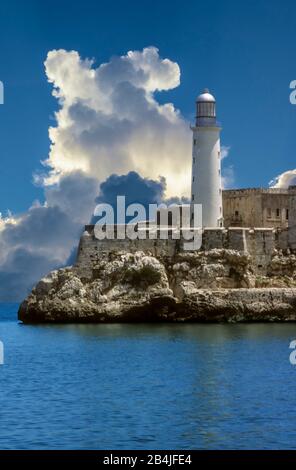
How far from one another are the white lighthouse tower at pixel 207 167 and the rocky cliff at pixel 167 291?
3655 mm

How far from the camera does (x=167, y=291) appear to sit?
53875mm

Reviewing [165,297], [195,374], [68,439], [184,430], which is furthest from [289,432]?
[165,297]

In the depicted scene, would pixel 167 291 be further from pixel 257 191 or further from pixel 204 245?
pixel 257 191

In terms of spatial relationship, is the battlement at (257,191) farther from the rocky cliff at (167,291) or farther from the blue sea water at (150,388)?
the blue sea water at (150,388)

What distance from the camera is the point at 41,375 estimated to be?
37938 millimetres

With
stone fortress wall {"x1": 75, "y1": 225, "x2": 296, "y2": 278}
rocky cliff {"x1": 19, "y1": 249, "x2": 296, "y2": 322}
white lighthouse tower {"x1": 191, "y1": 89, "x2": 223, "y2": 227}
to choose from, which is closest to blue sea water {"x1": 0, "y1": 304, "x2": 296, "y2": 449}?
rocky cliff {"x1": 19, "y1": 249, "x2": 296, "y2": 322}

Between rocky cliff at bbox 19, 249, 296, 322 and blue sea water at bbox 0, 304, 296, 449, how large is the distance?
216cm

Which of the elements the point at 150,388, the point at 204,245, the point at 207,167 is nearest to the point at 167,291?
the point at 204,245

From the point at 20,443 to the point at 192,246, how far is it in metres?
29.0

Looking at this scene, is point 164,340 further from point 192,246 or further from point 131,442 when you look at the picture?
point 131,442

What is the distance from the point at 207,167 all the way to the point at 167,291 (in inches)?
274

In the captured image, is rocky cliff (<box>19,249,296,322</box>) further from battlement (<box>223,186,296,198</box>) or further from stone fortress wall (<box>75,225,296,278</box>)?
battlement (<box>223,186,296,198</box>)

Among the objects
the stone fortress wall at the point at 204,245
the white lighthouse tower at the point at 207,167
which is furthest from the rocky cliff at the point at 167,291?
the white lighthouse tower at the point at 207,167

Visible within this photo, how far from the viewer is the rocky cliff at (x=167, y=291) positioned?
53781mm
